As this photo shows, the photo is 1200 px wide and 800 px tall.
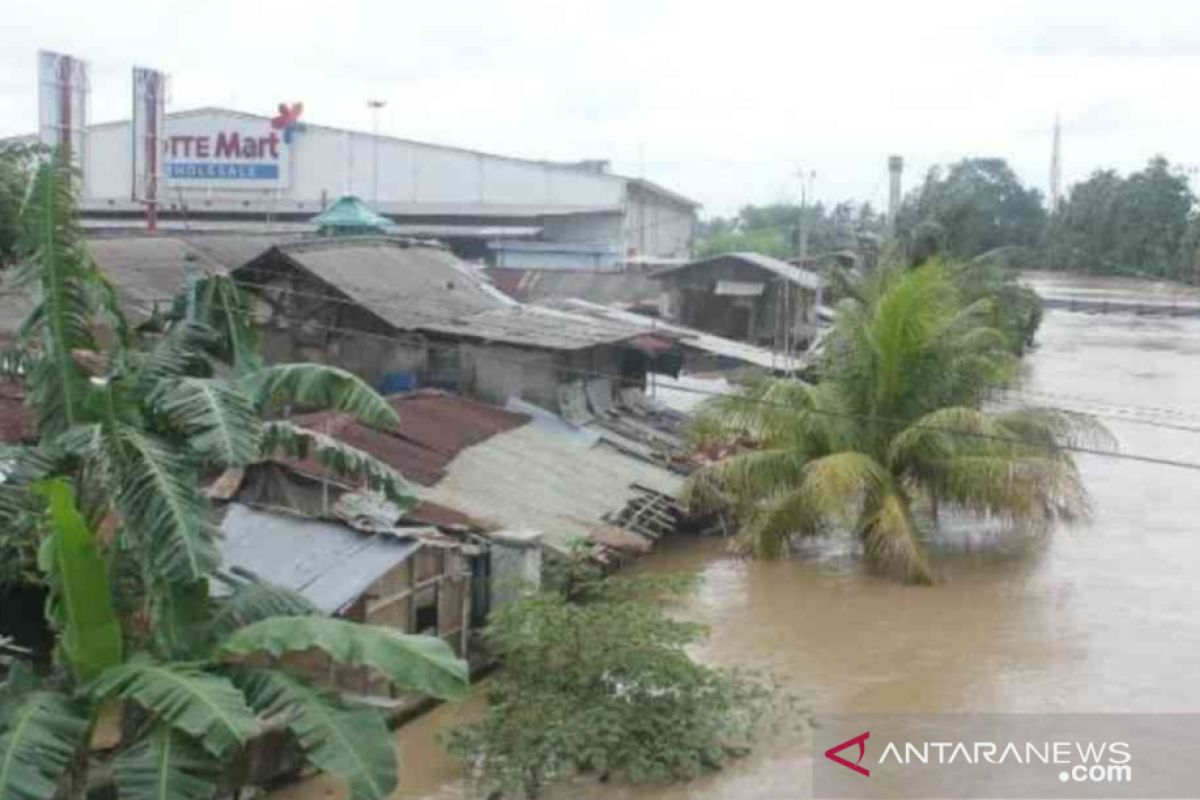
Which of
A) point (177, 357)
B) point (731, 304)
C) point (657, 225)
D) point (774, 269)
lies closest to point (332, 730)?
point (177, 357)

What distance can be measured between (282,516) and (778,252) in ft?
155

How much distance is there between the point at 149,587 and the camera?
23.9 feet

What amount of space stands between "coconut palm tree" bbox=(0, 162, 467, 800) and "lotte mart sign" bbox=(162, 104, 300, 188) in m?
31.6

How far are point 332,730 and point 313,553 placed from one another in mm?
3939

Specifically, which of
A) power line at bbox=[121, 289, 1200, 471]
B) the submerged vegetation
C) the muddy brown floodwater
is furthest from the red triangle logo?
power line at bbox=[121, 289, 1200, 471]

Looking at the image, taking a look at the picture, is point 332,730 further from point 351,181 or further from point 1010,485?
point 351,181

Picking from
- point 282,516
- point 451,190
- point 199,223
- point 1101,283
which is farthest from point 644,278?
point 1101,283

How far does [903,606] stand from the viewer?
14.4 metres

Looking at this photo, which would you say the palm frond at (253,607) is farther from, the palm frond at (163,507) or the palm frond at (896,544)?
the palm frond at (896,544)

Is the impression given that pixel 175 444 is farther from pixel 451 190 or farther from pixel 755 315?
pixel 451 190

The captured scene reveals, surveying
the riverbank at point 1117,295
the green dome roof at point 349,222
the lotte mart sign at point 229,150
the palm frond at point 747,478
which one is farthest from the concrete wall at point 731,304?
the riverbank at point 1117,295

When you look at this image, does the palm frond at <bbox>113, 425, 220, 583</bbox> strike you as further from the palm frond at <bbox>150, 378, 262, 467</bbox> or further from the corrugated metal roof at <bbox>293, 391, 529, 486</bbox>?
the corrugated metal roof at <bbox>293, 391, 529, 486</bbox>

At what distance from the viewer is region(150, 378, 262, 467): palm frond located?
7215 mm

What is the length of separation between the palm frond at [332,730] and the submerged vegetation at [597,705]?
8.28 feet
